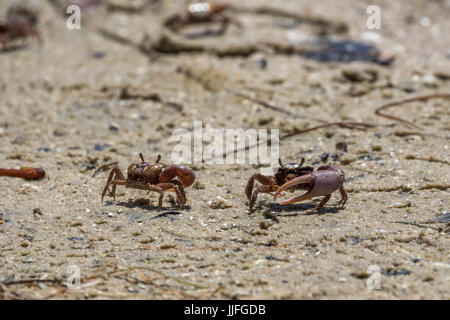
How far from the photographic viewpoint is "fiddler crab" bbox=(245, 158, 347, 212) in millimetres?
3777

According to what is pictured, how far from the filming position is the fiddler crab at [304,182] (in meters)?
3.78

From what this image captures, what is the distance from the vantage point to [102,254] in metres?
3.49

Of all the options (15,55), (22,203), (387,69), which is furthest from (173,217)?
(15,55)

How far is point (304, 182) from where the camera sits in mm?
3801

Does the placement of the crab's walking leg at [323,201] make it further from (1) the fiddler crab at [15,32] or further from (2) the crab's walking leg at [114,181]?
(1) the fiddler crab at [15,32]

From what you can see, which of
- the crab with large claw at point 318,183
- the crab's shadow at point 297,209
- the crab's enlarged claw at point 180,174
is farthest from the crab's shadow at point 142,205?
the crab with large claw at point 318,183

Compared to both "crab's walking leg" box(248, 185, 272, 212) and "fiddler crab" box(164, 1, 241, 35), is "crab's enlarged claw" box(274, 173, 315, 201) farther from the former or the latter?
"fiddler crab" box(164, 1, 241, 35)

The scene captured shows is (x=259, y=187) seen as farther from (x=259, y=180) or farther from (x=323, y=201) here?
(x=323, y=201)

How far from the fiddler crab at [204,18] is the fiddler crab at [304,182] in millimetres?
4430

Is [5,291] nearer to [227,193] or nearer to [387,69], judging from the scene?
[227,193]

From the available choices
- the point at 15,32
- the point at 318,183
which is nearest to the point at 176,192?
the point at 318,183

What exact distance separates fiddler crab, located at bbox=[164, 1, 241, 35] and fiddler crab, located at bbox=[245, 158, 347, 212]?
14.5 ft
